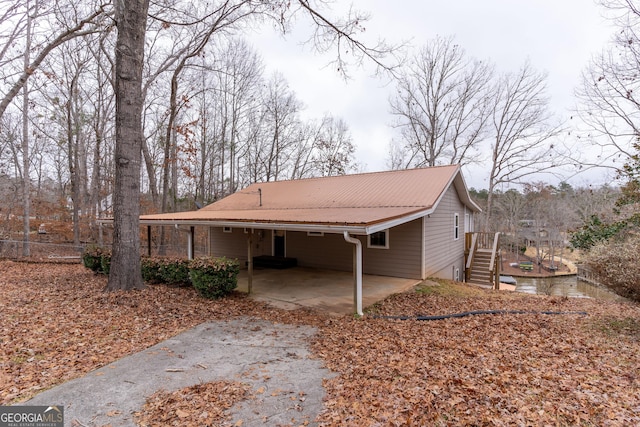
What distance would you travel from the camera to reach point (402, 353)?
4070 millimetres

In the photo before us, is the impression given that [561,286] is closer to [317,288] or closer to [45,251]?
[317,288]

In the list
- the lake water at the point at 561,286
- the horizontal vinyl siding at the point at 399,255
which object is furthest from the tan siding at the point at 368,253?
the lake water at the point at 561,286

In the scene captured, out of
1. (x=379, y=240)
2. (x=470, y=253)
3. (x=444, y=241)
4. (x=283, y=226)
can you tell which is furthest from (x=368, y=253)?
(x=470, y=253)

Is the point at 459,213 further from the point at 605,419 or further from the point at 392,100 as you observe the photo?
the point at 392,100

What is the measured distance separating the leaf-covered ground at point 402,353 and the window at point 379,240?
273 cm

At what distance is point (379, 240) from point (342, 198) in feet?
6.37

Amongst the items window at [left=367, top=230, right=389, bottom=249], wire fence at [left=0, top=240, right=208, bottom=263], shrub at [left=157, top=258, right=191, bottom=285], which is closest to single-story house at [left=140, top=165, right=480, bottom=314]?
window at [left=367, top=230, right=389, bottom=249]

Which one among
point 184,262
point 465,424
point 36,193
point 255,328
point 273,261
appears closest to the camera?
point 465,424

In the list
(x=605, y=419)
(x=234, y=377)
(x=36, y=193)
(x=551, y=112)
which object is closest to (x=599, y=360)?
(x=605, y=419)

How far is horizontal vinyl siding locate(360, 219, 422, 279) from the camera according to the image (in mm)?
9461

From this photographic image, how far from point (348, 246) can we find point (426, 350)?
6.69 m

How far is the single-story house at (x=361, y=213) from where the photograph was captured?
855cm

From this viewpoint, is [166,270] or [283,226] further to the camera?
[166,270]

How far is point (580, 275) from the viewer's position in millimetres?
21891
